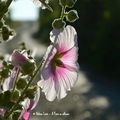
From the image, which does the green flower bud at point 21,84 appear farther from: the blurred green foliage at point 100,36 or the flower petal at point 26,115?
the blurred green foliage at point 100,36

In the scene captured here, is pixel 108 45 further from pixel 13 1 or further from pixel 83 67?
pixel 13 1

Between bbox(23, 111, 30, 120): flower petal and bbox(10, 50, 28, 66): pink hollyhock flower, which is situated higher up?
bbox(10, 50, 28, 66): pink hollyhock flower

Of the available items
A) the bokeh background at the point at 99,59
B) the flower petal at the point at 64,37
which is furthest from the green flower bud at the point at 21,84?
the bokeh background at the point at 99,59

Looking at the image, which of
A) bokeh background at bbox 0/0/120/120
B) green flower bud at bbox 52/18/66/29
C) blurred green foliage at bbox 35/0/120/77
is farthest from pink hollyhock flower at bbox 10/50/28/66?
blurred green foliage at bbox 35/0/120/77

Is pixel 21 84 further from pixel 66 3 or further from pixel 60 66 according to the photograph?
pixel 66 3

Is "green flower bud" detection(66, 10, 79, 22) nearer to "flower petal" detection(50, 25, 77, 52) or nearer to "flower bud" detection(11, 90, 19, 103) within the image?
"flower petal" detection(50, 25, 77, 52)

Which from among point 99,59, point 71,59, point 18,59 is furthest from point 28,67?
point 99,59
